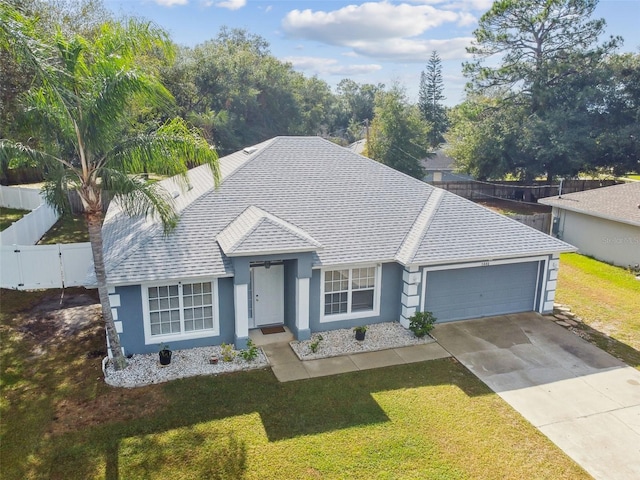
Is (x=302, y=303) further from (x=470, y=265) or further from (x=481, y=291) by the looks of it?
(x=481, y=291)

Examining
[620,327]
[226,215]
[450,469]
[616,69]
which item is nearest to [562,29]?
[616,69]

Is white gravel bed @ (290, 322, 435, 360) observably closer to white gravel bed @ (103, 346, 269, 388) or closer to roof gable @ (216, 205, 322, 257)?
white gravel bed @ (103, 346, 269, 388)

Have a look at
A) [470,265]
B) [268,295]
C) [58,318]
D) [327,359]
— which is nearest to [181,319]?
[268,295]

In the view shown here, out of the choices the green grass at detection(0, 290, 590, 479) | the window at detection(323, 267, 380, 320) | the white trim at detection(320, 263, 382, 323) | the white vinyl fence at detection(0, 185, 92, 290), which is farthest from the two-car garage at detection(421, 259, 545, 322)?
the white vinyl fence at detection(0, 185, 92, 290)

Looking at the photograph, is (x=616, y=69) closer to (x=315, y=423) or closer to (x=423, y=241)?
(x=423, y=241)

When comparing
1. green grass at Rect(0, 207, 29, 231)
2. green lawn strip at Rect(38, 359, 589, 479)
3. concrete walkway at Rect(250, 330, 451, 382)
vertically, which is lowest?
green lawn strip at Rect(38, 359, 589, 479)
